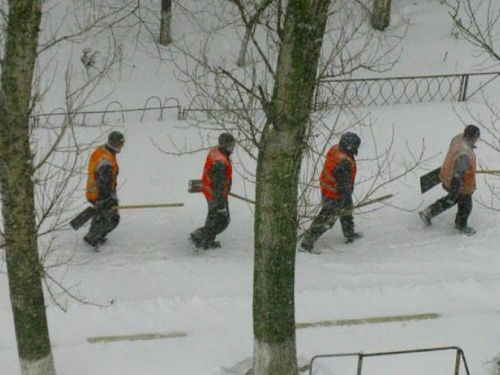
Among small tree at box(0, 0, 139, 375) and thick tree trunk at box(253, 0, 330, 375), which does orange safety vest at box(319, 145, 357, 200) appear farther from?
small tree at box(0, 0, 139, 375)

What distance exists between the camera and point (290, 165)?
246 inches

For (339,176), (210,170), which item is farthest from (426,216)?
(210,170)

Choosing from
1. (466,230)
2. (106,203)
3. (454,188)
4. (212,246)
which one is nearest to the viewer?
(106,203)

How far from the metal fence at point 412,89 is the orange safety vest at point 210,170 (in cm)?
440

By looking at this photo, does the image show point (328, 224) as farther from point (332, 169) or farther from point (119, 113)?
point (119, 113)

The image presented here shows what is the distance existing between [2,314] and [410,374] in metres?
3.92

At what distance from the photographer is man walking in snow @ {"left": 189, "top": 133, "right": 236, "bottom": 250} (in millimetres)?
9320

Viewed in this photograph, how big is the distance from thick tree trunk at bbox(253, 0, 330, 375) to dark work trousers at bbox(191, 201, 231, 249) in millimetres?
2958

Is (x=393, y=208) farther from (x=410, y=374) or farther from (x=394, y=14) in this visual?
(x=394, y=14)

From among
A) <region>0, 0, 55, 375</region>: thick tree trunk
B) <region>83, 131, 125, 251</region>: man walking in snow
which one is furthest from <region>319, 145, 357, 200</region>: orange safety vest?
<region>0, 0, 55, 375</region>: thick tree trunk

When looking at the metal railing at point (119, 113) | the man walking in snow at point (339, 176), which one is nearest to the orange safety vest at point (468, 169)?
the man walking in snow at point (339, 176)

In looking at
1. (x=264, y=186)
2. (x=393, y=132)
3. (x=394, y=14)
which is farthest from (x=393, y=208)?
(x=394, y=14)

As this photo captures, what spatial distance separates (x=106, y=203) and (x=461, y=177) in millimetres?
Answer: 4114

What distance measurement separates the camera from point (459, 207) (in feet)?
33.3
